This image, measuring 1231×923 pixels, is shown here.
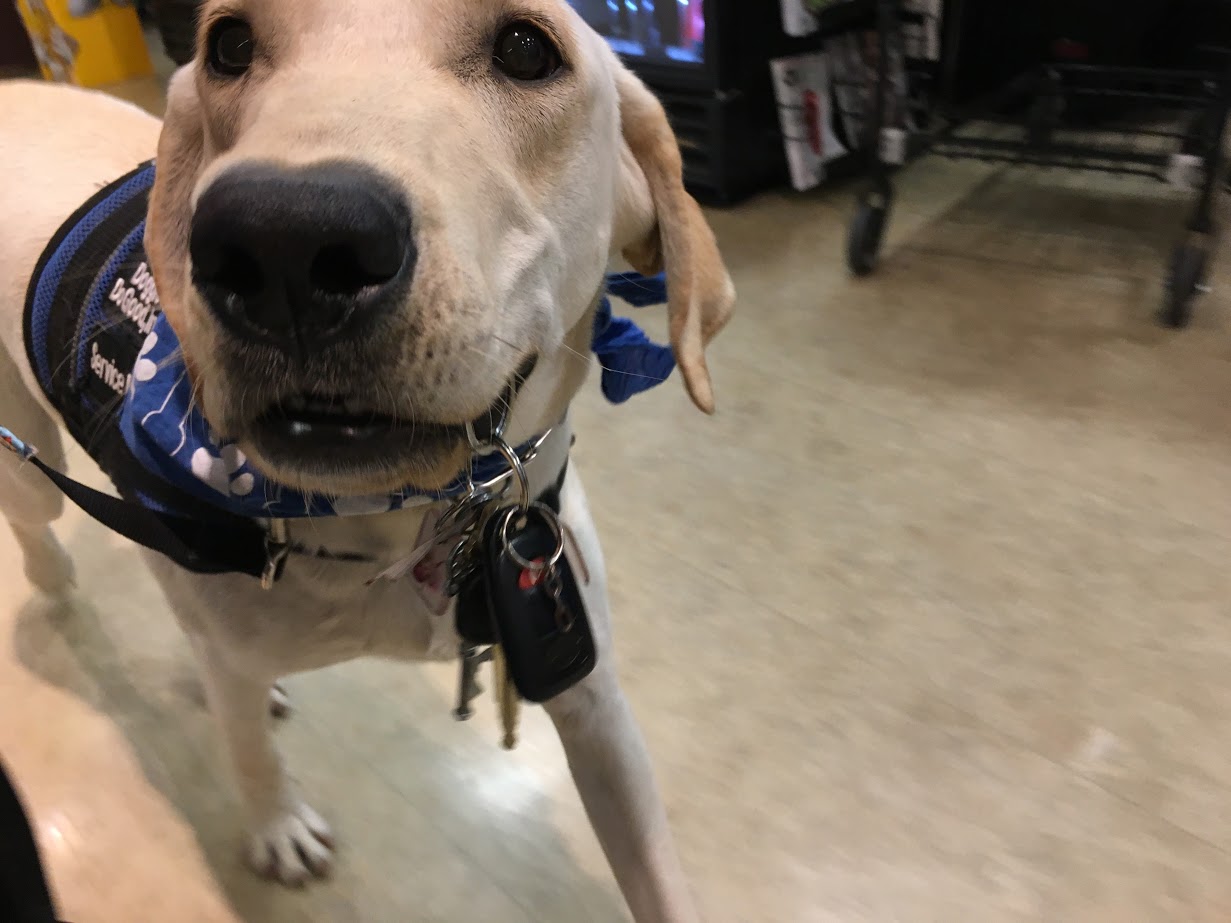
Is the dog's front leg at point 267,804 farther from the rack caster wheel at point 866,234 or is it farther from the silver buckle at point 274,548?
the rack caster wheel at point 866,234

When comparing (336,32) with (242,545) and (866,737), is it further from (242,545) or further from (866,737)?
(866,737)

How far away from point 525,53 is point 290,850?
107 cm

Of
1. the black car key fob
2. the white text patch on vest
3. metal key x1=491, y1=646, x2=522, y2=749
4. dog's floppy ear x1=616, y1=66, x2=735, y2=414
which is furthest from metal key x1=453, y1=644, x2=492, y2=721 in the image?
the white text patch on vest

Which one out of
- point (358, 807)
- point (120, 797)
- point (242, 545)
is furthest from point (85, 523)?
point (242, 545)

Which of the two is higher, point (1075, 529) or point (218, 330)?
point (218, 330)

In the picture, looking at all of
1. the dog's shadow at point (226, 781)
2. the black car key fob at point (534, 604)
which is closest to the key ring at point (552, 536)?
the black car key fob at point (534, 604)

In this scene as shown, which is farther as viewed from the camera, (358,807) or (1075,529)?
(1075,529)

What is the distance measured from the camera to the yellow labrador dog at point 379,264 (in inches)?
23.2

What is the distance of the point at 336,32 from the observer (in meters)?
0.75

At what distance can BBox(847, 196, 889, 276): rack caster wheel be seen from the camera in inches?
99.2

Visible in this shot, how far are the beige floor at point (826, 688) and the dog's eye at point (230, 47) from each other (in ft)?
3.36

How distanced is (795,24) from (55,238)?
208cm

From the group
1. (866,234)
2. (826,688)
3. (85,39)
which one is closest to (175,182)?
(826,688)

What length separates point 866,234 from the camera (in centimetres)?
252
